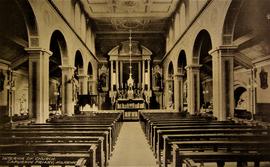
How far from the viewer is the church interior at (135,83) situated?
4641 millimetres

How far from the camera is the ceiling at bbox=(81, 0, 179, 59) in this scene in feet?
53.1

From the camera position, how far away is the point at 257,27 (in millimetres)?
10430

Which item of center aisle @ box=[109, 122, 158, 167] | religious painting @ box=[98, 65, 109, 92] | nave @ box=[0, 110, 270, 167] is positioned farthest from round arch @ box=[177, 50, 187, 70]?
nave @ box=[0, 110, 270, 167]

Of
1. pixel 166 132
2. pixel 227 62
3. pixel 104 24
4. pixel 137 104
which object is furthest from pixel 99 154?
pixel 104 24

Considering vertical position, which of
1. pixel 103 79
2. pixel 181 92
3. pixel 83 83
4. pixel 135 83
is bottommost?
pixel 181 92

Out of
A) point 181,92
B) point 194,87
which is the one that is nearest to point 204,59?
point 181,92

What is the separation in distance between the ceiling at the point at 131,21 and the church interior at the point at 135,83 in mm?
70

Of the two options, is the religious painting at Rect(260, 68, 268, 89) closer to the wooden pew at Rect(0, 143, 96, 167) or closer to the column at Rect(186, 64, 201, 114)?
the column at Rect(186, 64, 201, 114)

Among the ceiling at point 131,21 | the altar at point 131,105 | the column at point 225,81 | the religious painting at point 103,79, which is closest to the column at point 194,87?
the column at point 225,81

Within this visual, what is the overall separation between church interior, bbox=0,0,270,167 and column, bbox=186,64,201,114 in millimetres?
45

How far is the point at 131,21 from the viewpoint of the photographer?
64.3 ft

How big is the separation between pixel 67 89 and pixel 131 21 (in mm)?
7905

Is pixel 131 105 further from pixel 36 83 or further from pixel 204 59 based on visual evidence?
pixel 36 83

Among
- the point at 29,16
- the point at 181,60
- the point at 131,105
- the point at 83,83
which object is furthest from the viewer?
the point at 131,105
